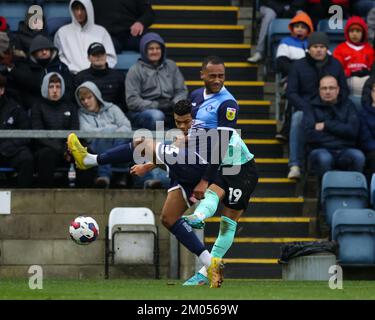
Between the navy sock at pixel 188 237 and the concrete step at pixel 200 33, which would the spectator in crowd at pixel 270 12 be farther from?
the navy sock at pixel 188 237

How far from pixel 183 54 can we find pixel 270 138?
1.95m

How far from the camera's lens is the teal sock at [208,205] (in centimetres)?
1306

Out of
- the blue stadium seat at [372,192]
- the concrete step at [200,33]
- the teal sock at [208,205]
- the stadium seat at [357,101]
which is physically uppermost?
the concrete step at [200,33]

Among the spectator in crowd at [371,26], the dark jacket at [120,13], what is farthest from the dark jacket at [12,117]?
the spectator in crowd at [371,26]

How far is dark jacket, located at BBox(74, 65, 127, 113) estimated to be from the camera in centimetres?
1742

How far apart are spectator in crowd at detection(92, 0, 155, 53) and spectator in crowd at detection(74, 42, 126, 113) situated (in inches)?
52.2

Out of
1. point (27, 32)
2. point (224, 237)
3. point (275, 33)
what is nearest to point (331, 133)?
point (275, 33)

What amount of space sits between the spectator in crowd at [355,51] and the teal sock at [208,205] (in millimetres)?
5616

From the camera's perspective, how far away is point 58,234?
16.4 metres

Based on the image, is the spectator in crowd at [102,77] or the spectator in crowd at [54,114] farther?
the spectator in crowd at [102,77]

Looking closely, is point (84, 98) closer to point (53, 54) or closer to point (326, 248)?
point (53, 54)

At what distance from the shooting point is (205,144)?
13.6 m
